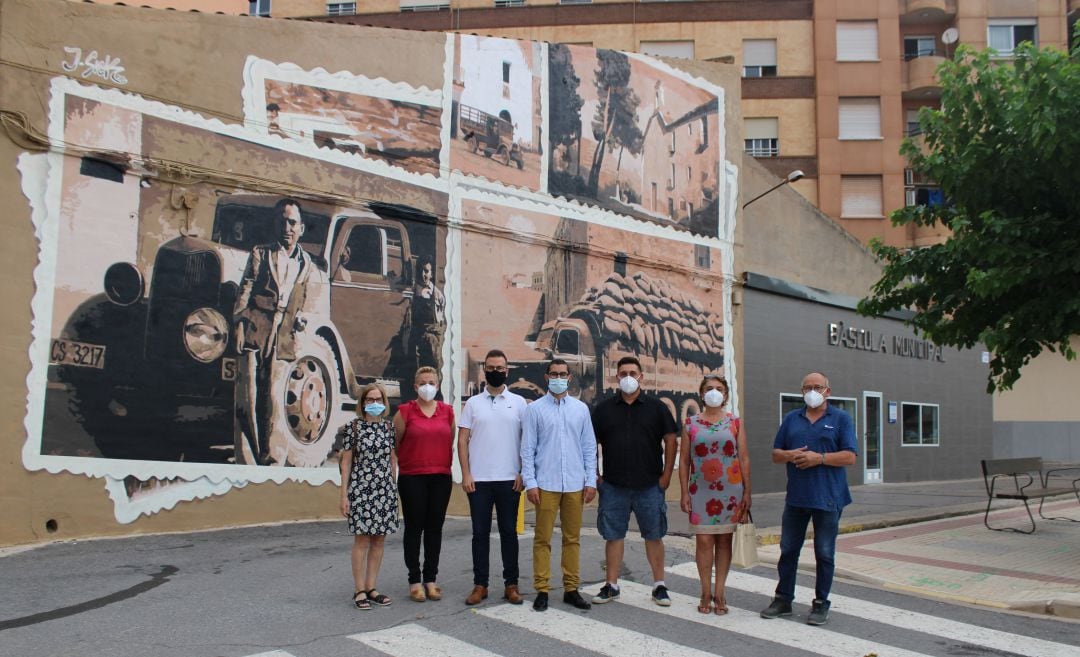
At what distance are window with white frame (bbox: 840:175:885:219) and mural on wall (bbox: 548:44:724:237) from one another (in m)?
18.2

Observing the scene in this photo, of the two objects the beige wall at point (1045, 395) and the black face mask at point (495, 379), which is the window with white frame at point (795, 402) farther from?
the beige wall at point (1045, 395)

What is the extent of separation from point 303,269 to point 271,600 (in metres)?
5.84

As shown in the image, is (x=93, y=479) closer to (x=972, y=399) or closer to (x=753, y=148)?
(x=972, y=399)

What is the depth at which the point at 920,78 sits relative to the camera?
116ft

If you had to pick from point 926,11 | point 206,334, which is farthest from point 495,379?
point 926,11

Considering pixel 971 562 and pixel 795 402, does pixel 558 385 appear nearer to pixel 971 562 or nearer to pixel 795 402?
pixel 971 562

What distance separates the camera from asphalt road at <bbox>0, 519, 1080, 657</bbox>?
5.96m

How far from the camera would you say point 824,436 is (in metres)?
6.95

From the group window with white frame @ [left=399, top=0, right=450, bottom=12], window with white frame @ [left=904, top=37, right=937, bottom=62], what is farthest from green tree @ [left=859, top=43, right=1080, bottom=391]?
window with white frame @ [left=904, top=37, right=937, bottom=62]

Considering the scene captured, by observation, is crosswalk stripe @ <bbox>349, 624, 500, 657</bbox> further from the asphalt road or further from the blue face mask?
the blue face mask

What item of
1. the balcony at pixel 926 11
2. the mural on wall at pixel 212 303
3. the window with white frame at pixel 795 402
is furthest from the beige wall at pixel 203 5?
the balcony at pixel 926 11

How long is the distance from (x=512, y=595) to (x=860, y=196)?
31149 mm

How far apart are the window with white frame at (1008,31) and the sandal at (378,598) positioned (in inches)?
1456

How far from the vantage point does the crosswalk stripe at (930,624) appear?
646 centimetres
